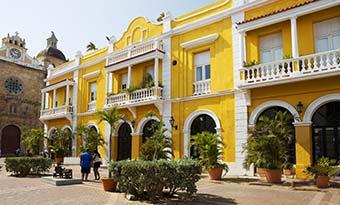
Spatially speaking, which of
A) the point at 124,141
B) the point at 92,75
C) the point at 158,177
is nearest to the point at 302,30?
the point at 158,177

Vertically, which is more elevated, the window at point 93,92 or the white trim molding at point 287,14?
the white trim molding at point 287,14

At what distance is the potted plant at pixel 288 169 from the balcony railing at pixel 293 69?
11.3ft

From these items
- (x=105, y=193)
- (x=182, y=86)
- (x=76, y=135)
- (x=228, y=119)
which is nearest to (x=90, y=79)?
(x=76, y=135)

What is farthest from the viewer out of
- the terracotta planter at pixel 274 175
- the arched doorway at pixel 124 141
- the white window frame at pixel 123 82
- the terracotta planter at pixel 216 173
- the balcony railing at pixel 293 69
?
the white window frame at pixel 123 82

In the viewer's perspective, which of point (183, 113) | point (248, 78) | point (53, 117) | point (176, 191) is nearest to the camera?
point (176, 191)

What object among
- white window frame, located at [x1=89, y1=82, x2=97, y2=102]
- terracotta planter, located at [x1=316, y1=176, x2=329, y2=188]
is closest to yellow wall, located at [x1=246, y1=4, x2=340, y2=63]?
terracotta planter, located at [x1=316, y1=176, x2=329, y2=188]

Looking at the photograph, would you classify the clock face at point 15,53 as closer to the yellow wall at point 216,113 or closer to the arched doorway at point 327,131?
the yellow wall at point 216,113

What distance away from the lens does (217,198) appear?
8.70 metres

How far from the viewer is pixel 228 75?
15078mm

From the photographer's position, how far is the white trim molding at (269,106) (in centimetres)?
1276

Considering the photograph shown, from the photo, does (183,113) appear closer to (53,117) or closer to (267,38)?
(267,38)

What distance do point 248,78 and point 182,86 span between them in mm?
4426

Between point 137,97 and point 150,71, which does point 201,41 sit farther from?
point 137,97

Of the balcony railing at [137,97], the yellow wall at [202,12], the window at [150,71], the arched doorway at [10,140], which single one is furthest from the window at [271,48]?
the arched doorway at [10,140]
